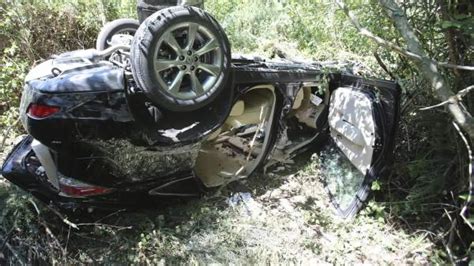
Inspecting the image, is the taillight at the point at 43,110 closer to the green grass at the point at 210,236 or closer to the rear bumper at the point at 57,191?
the rear bumper at the point at 57,191

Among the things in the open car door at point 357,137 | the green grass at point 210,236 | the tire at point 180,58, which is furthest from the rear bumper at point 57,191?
the open car door at point 357,137

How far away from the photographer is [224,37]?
334cm

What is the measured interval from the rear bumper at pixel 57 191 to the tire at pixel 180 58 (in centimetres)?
85

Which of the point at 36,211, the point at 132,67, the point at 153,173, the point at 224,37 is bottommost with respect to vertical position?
the point at 36,211

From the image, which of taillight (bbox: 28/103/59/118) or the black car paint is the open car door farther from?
taillight (bbox: 28/103/59/118)

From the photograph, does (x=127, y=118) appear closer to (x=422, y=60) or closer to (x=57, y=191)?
(x=57, y=191)

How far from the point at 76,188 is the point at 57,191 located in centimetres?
17

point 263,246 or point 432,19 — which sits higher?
point 432,19

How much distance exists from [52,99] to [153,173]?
1000mm

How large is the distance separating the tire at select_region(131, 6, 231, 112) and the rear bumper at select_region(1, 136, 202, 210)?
0.85 meters

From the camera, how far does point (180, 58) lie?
3213 millimetres

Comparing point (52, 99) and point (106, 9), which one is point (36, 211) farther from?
point (106, 9)

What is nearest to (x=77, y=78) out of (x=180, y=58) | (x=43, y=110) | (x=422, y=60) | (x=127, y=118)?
(x=43, y=110)

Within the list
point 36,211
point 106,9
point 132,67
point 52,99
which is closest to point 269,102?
point 132,67
